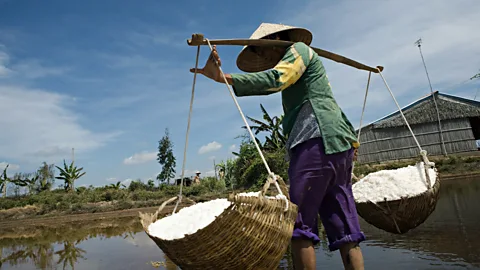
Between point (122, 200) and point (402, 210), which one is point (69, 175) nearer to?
point (122, 200)

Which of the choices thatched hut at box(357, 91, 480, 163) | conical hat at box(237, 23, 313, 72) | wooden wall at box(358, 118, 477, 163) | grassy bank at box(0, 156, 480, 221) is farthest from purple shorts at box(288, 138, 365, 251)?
thatched hut at box(357, 91, 480, 163)

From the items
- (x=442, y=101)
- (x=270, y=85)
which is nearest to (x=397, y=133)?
(x=442, y=101)

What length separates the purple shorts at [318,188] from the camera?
4.60 feet

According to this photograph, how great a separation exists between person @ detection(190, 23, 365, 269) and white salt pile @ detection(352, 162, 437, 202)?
63 cm

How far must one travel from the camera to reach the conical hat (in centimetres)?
165

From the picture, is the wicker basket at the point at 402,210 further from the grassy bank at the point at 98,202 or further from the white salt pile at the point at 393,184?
the grassy bank at the point at 98,202

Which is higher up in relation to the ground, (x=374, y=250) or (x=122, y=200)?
(x=122, y=200)

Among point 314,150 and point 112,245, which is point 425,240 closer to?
point 314,150

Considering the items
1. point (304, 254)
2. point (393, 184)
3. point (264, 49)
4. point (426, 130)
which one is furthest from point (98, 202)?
point (426, 130)

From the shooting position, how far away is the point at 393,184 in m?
2.14

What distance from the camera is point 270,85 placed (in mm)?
1321

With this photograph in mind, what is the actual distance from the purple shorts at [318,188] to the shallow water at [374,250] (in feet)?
3.33

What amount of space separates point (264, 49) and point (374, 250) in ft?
6.88

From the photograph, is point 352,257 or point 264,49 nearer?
point 352,257
